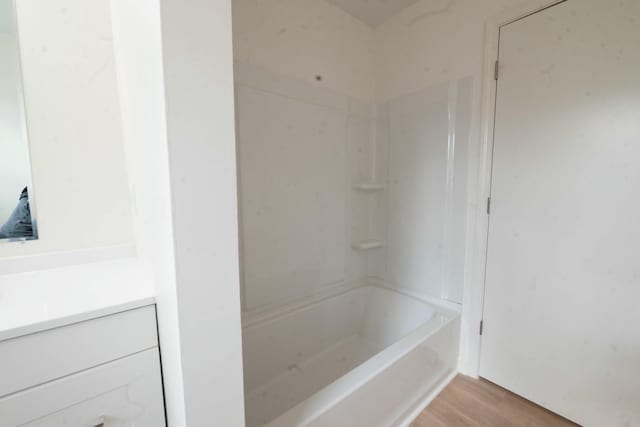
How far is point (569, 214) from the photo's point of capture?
1.28 metres

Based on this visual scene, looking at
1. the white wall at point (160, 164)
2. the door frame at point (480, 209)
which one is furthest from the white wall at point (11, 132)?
the door frame at point (480, 209)

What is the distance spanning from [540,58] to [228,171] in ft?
5.50

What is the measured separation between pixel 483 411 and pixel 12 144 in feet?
8.17

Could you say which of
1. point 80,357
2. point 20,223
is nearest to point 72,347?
point 80,357

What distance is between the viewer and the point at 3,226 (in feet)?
3.25

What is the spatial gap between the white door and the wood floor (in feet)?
0.19

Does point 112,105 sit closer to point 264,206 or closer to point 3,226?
point 3,226

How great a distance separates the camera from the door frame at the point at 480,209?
1457 mm

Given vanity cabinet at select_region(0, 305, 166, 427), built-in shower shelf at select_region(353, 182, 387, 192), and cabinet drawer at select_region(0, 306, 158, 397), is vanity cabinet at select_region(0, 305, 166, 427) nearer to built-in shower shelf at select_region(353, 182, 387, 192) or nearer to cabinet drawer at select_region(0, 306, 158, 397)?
cabinet drawer at select_region(0, 306, 158, 397)

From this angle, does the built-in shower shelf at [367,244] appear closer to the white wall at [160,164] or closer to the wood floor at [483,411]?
the wood floor at [483,411]

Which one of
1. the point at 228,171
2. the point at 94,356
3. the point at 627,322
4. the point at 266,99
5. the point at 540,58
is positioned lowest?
the point at 627,322

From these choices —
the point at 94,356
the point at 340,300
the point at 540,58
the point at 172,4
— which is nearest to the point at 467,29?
the point at 540,58

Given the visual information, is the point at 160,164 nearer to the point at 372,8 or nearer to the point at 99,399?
the point at 99,399

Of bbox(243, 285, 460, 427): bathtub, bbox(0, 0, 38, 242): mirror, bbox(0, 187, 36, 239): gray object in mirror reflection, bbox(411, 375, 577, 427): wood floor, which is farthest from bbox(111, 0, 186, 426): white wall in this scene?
bbox(411, 375, 577, 427): wood floor
